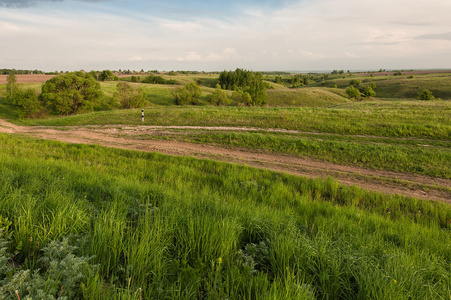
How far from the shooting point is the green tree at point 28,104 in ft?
148

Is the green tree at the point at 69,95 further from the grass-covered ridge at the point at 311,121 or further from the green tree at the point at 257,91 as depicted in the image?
the green tree at the point at 257,91

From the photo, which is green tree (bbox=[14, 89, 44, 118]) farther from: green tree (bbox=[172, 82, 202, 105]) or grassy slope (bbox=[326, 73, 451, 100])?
grassy slope (bbox=[326, 73, 451, 100])

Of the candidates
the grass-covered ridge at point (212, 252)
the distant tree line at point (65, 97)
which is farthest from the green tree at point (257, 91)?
the grass-covered ridge at point (212, 252)

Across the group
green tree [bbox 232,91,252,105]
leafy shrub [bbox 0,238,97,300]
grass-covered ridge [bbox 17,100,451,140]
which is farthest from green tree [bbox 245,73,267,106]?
leafy shrub [bbox 0,238,97,300]

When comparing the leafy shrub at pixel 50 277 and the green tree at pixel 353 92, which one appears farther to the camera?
the green tree at pixel 353 92

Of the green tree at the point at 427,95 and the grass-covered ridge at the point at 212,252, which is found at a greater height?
the green tree at the point at 427,95

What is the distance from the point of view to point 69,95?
47.5 metres

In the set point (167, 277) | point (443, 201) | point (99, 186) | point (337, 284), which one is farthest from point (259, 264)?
point (443, 201)

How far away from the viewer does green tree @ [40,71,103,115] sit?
46.5 metres

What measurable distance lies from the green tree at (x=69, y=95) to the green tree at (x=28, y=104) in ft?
5.03

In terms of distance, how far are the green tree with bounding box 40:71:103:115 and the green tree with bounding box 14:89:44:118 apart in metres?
1.53

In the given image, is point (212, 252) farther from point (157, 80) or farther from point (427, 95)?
point (157, 80)

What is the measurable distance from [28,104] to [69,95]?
6.67m

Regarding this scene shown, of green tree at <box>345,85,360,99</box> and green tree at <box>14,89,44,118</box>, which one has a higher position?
green tree at <box>345,85,360,99</box>
